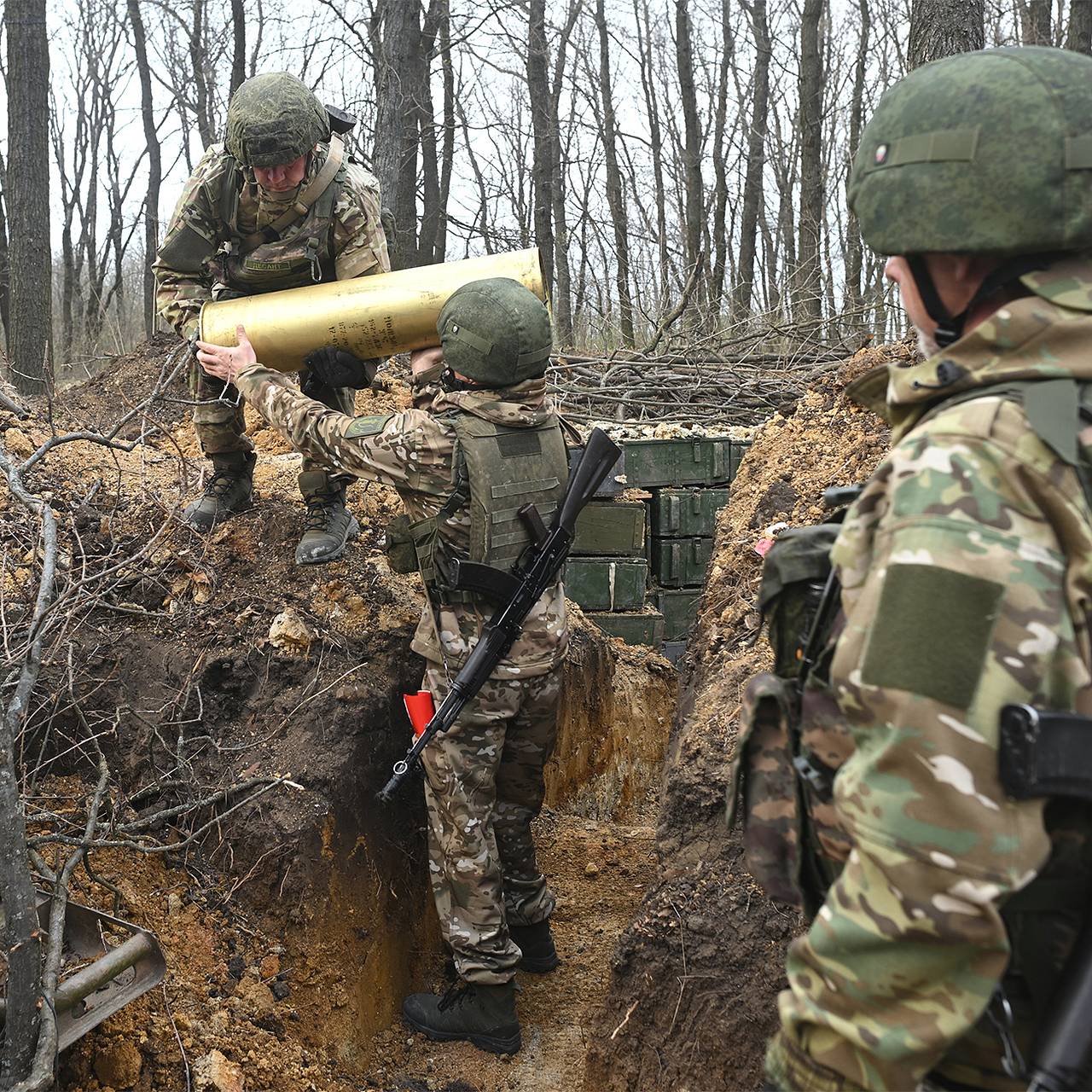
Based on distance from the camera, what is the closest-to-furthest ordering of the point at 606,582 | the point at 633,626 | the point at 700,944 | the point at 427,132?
1. the point at 700,944
2. the point at 606,582
3. the point at 633,626
4. the point at 427,132

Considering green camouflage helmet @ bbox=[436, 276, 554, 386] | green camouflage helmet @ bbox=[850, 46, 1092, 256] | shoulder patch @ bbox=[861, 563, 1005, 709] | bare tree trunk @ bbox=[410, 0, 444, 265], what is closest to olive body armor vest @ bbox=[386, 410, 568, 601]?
green camouflage helmet @ bbox=[436, 276, 554, 386]

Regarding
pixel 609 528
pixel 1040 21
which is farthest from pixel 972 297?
pixel 1040 21

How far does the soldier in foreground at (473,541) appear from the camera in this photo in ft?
12.1

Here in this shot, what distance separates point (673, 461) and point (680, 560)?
744 millimetres

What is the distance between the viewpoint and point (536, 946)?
462 centimetres

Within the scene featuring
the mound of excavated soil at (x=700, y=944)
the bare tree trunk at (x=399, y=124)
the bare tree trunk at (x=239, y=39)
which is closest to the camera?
the mound of excavated soil at (x=700, y=944)

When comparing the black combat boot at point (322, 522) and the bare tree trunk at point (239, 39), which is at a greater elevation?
the bare tree trunk at point (239, 39)

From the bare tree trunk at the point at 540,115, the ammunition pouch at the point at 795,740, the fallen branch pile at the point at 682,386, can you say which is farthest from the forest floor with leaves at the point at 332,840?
the bare tree trunk at the point at 540,115

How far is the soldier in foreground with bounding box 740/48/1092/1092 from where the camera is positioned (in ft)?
4.32

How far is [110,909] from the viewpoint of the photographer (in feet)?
11.5

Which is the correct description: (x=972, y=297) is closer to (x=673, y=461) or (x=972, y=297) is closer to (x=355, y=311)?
(x=355, y=311)

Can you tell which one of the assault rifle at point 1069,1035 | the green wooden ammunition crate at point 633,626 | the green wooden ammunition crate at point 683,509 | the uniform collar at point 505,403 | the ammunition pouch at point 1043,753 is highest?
the uniform collar at point 505,403

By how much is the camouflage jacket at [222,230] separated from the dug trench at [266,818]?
2.40 ft

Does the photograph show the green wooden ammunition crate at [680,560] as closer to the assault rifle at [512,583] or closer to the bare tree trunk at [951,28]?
the bare tree trunk at [951,28]
